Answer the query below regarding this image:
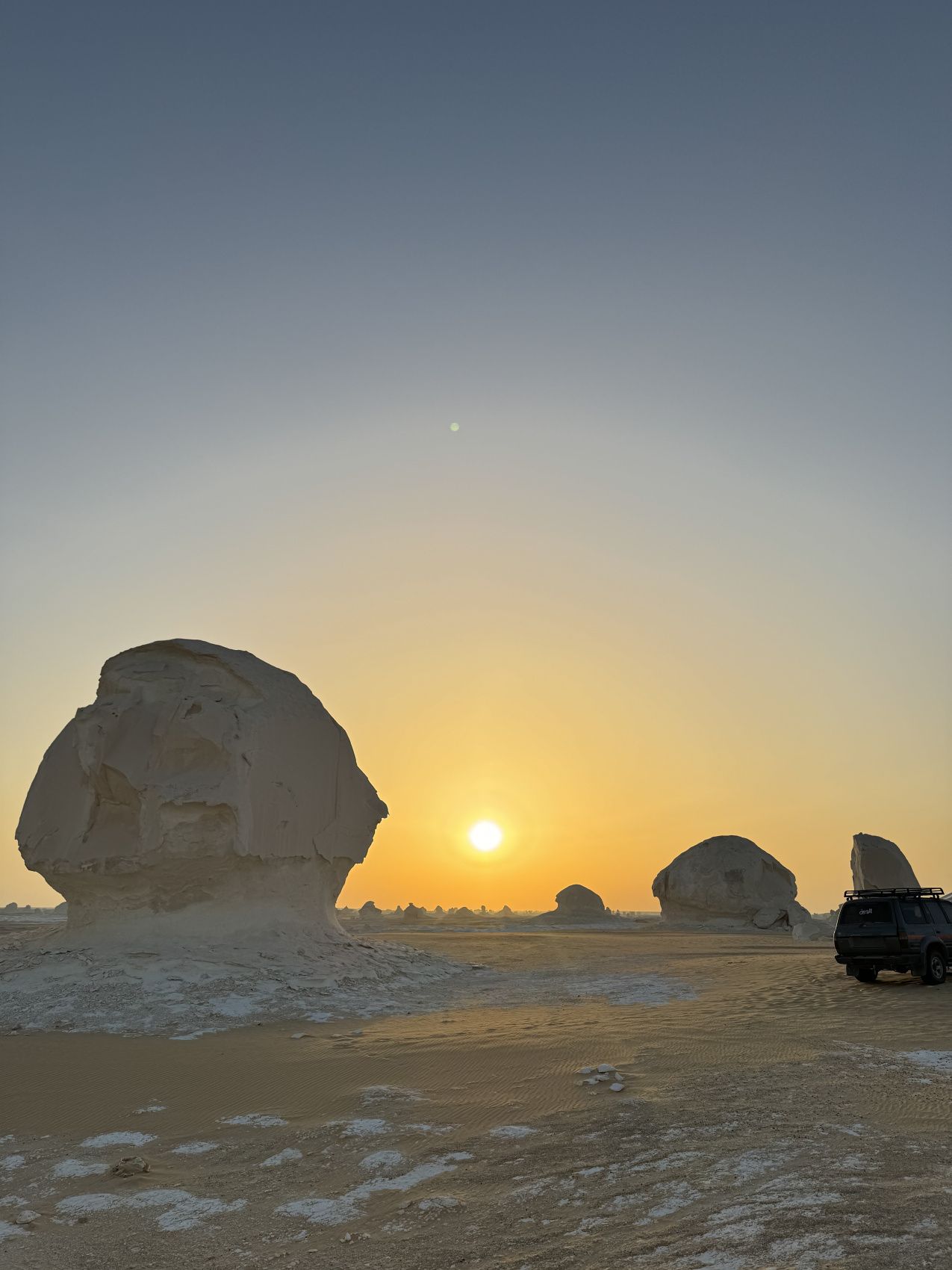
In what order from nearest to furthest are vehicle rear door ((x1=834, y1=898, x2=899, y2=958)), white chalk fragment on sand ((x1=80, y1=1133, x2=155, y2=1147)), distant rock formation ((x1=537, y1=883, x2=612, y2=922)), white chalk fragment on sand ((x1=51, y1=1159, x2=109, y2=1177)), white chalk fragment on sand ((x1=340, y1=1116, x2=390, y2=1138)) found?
white chalk fragment on sand ((x1=51, y1=1159, x2=109, y2=1177)) < white chalk fragment on sand ((x1=340, y1=1116, x2=390, y2=1138)) < white chalk fragment on sand ((x1=80, y1=1133, x2=155, y2=1147)) < vehicle rear door ((x1=834, y1=898, x2=899, y2=958)) < distant rock formation ((x1=537, y1=883, x2=612, y2=922))

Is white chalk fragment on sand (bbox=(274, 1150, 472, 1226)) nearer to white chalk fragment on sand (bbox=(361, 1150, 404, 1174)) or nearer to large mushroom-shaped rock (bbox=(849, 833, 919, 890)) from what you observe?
white chalk fragment on sand (bbox=(361, 1150, 404, 1174))

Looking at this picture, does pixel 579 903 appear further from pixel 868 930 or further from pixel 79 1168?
pixel 79 1168

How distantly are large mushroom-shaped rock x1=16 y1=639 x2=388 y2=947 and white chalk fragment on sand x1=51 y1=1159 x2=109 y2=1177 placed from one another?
10.5 metres

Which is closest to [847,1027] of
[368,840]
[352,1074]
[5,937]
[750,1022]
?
[750,1022]

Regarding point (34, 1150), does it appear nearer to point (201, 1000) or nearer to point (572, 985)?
point (201, 1000)

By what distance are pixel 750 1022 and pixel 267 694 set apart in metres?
12.5

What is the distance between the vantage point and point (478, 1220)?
18.5 feet

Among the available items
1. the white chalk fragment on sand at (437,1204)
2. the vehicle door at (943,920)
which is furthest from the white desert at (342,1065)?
the vehicle door at (943,920)

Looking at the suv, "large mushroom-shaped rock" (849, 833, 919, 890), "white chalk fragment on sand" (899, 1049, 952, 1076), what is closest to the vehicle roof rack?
the suv

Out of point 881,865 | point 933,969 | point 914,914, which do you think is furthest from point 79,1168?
point 881,865

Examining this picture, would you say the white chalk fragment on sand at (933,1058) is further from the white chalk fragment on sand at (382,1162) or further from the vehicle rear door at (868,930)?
the vehicle rear door at (868,930)

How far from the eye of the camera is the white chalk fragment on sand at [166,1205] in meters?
6.07

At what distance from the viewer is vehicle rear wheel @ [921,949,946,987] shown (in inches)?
651

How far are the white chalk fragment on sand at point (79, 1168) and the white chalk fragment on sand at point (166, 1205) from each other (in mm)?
531
